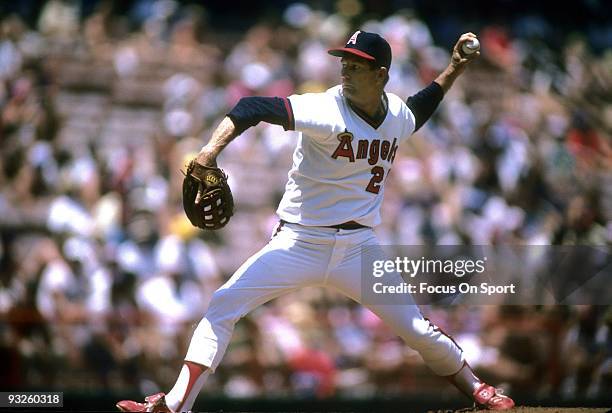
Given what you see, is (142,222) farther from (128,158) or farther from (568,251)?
(568,251)

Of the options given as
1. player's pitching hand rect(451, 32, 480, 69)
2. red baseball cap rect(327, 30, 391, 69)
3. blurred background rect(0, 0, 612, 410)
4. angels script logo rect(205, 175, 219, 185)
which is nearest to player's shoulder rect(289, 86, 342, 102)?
red baseball cap rect(327, 30, 391, 69)

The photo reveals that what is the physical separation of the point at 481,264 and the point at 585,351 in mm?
935

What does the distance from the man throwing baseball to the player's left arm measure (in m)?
0.21

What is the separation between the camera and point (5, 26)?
905 centimetres

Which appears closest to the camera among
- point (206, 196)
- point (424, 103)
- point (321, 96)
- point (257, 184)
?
point (206, 196)

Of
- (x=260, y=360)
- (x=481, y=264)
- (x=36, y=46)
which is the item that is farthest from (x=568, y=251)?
(x=36, y=46)

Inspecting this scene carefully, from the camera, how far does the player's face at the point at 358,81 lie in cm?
438

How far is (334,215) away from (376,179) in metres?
0.28

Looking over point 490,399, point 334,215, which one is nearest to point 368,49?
point 334,215

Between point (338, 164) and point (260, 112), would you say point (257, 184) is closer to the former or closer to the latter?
point (338, 164)

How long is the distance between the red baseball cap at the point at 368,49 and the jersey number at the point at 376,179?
1.58ft

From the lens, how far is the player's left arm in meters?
4.83

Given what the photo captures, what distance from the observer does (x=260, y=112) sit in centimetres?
409

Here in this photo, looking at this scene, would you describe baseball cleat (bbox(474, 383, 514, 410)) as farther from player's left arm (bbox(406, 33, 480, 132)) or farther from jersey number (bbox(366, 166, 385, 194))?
player's left arm (bbox(406, 33, 480, 132))
